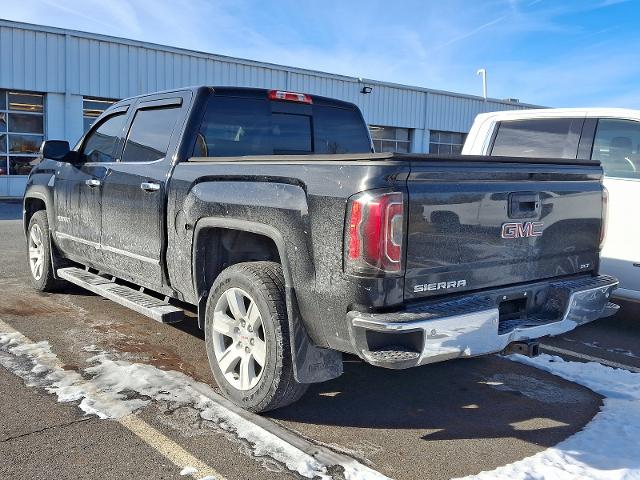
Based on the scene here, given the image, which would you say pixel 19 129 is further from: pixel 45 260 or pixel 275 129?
pixel 275 129

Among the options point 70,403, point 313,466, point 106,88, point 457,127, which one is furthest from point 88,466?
point 457,127

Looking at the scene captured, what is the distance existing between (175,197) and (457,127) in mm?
29881

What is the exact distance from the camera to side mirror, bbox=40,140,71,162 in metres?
5.75

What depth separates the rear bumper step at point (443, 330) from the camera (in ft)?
9.77

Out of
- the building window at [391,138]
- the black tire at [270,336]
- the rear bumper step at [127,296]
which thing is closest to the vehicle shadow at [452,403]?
the black tire at [270,336]

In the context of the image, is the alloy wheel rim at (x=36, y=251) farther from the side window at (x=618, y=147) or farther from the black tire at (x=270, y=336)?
the side window at (x=618, y=147)

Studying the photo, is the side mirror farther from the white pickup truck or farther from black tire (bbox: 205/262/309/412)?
the white pickup truck

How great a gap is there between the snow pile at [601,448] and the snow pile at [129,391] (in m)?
0.79

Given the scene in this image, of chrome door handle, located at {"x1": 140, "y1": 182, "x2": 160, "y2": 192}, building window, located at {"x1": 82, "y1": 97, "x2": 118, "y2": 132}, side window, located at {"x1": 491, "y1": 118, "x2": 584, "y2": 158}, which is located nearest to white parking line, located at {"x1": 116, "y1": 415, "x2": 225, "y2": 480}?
chrome door handle, located at {"x1": 140, "y1": 182, "x2": 160, "y2": 192}

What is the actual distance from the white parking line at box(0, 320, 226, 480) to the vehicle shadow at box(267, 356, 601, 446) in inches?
26.1

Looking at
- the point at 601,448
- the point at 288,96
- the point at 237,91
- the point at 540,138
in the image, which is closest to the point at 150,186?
the point at 237,91

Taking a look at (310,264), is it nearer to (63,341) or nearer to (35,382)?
(35,382)

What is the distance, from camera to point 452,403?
161 inches

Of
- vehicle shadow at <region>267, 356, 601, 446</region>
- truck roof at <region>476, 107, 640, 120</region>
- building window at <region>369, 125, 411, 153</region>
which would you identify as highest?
building window at <region>369, 125, 411, 153</region>
